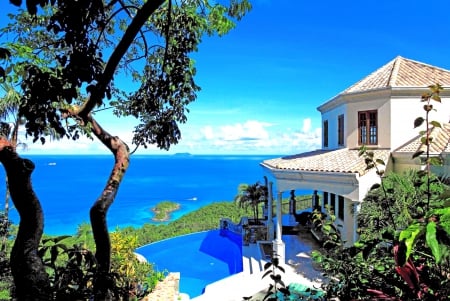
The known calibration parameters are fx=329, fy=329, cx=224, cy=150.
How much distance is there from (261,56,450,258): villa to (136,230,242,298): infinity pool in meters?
4.41

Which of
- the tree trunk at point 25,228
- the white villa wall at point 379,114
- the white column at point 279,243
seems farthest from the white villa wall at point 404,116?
the tree trunk at point 25,228

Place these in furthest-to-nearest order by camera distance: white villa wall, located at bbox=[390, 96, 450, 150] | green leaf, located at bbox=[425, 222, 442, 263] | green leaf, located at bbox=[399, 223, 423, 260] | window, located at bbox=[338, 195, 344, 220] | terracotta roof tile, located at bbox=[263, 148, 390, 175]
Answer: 1. window, located at bbox=[338, 195, 344, 220]
2. white villa wall, located at bbox=[390, 96, 450, 150]
3. terracotta roof tile, located at bbox=[263, 148, 390, 175]
4. green leaf, located at bbox=[399, 223, 423, 260]
5. green leaf, located at bbox=[425, 222, 442, 263]

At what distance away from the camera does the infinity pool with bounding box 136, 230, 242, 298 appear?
56.2 feet

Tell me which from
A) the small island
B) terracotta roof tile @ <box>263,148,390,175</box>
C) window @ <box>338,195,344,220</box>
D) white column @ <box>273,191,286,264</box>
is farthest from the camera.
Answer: the small island

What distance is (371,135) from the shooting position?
15.8 meters

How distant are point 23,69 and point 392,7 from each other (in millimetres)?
22630

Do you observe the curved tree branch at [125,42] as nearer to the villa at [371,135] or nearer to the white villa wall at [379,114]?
the villa at [371,135]

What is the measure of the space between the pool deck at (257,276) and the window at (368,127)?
241 inches

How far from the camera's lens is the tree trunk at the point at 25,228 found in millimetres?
2551

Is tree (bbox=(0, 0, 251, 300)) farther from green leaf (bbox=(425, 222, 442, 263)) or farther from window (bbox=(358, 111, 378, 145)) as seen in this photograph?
window (bbox=(358, 111, 378, 145))

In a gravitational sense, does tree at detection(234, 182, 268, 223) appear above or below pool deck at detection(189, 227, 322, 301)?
above

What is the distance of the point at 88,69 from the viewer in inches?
106

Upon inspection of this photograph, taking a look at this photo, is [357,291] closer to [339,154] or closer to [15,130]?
[15,130]

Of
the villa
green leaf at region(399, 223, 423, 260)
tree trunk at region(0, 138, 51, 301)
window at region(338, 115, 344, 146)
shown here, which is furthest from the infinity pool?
green leaf at region(399, 223, 423, 260)
